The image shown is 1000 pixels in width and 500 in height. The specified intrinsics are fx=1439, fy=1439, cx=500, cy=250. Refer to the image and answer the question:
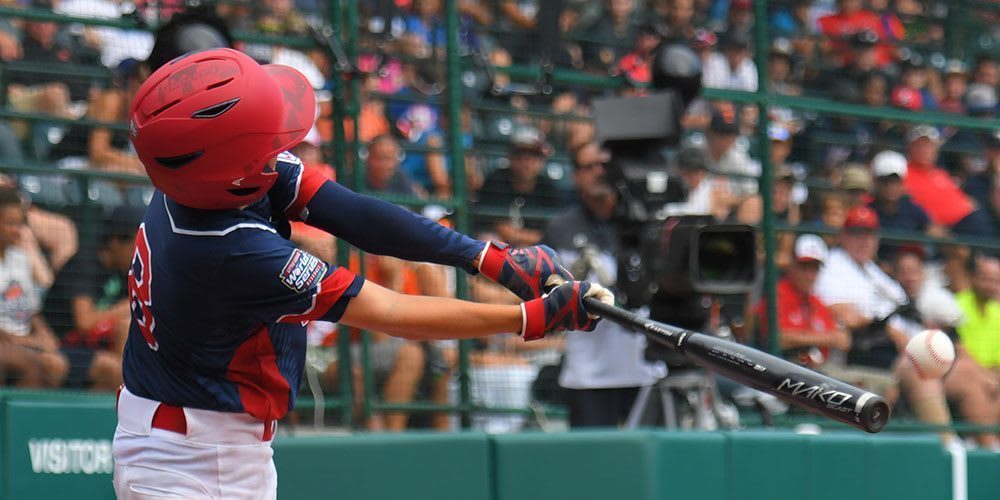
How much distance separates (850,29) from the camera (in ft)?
32.5

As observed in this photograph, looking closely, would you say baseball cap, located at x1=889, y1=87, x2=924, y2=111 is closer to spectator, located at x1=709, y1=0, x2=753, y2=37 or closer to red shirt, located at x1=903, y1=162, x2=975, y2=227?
red shirt, located at x1=903, y1=162, x2=975, y2=227

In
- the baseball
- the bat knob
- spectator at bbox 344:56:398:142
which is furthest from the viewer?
spectator at bbox 344:56:398:142

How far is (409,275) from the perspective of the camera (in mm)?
6848

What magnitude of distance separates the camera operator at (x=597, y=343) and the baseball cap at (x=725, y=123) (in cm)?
96

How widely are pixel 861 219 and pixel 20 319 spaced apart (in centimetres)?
477

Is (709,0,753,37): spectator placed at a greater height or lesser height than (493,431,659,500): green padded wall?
greater

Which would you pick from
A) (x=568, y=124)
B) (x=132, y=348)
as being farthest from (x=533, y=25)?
(x=132, y=348)

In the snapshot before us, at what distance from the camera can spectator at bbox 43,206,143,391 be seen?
5891mm

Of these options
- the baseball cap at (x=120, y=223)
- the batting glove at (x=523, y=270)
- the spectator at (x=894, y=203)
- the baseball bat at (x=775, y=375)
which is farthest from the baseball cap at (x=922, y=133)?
the batting glove at (x=523, y=270)

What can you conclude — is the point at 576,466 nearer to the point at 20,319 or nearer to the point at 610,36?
the point at 20,319

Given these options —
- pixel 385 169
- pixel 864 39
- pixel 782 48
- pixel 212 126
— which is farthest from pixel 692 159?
pixel 212 126

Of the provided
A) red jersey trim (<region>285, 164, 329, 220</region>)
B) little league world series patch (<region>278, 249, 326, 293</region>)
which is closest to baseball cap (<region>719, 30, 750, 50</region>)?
red jersey trim (<region>285, 164, 329, 220</region>)

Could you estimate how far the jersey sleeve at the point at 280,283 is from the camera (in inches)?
141

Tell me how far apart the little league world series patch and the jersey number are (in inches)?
15.1
